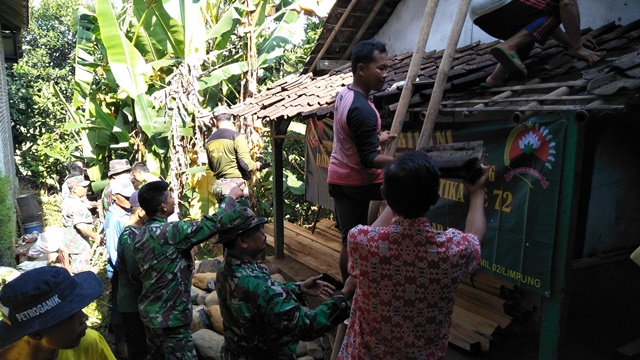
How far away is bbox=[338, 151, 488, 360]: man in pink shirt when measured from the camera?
5.90 feet

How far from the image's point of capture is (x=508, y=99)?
2.94m

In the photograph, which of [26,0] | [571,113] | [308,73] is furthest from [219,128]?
[571,113]

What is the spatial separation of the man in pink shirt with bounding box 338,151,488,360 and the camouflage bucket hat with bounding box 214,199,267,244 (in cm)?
73

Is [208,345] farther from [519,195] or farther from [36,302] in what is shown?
[519,195]

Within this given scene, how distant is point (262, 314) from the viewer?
228 cm

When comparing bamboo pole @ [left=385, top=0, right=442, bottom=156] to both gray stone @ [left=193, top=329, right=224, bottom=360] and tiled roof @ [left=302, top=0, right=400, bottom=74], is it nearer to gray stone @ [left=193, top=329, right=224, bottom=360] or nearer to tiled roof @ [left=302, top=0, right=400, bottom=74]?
gray stone @ [left=193, top=329, right=224, bottom=360]

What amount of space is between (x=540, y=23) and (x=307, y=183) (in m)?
4.89

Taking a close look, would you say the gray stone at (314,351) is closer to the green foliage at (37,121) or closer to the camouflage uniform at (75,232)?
the camouflage uniform at (75,232)

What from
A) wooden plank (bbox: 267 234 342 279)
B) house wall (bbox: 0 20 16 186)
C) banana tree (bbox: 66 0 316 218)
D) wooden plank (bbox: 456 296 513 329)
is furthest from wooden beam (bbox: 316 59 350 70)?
house wall (bbox: 0 20 16 186)

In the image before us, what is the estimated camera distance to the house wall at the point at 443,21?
12.7ft

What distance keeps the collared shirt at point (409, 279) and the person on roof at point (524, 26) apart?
1817mm

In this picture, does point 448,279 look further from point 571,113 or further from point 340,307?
point 571,113

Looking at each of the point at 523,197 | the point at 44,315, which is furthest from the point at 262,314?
the point at 523,197

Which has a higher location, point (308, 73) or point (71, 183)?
point (308, 73)
